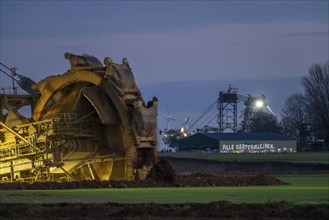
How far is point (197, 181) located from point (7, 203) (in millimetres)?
12959

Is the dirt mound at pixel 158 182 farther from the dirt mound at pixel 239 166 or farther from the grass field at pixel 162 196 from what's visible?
the dirt mound at pixel 239 166

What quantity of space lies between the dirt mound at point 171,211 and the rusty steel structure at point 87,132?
528 inches

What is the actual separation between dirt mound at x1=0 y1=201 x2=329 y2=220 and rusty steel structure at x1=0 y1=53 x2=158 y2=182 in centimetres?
1340

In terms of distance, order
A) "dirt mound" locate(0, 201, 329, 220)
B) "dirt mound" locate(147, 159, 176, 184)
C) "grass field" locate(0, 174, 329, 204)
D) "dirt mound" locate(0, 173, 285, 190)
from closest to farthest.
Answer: "dirt mound" locate(0, 201, 329, 220) → "grass field" locate(0, 174, 329, 204) → "dirt mound" locate(0, 173, 285, 190) → "dirt mound" locate(147, 159, 176, 184)

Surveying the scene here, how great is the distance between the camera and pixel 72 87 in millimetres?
42656

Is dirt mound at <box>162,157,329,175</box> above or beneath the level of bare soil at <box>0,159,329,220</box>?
above

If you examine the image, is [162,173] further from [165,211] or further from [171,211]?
[165,211]

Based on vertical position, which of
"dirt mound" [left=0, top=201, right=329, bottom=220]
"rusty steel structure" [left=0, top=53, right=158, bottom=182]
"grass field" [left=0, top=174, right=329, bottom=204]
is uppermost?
"rusty steel structure" [left=0, top=53, right=158, bottom=182]

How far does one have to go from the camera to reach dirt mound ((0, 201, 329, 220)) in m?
23.6

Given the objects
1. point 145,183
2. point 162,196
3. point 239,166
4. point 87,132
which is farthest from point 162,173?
point 239,166

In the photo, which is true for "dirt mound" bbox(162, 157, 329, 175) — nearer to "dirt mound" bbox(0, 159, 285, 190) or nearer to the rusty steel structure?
"dirt mound" bbox(0, 159, 285, 190)

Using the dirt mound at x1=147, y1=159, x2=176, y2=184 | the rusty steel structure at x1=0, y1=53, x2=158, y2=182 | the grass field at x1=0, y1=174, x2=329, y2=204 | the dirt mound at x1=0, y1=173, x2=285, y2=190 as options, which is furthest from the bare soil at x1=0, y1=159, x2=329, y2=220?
the rusty steel structure at x1=0, y1=53, x2=158, y2=182

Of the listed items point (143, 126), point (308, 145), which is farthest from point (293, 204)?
point (308, 145)

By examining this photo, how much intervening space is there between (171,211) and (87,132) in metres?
16.8
